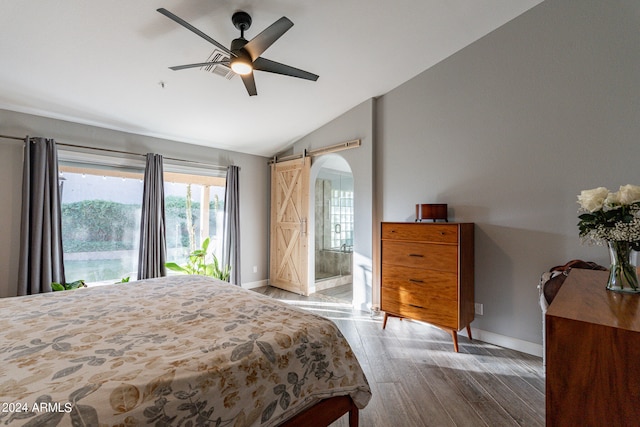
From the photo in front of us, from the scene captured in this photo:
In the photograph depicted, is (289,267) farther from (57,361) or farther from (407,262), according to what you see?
(57,361)

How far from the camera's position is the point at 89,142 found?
11.3 feet

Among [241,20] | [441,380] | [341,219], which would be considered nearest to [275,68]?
[241,20]

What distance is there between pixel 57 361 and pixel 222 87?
113 inches

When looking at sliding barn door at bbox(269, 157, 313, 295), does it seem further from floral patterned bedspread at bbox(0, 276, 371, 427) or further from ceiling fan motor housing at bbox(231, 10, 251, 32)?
floral patterned bedspread at bbox(0, 276, 371, 427)

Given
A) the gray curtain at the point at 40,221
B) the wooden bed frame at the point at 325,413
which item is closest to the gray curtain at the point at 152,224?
the gray curtain at the point at 40,221

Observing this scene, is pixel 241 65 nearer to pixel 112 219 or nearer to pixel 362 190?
pixel 362 190

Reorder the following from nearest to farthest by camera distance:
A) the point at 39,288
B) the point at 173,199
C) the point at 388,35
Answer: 1. the point at 388,35
2. the point at 39,288
3. the point at 173,199

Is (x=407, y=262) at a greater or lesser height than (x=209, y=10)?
lesser

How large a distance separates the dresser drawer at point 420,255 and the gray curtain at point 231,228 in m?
2.59

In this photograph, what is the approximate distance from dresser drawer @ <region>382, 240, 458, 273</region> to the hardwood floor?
0.81 meters

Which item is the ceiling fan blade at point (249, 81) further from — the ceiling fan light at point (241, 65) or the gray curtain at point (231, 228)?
the gray curtain at point (231, 228)

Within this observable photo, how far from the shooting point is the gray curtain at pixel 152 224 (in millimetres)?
3688

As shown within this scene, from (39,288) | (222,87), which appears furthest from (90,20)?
(39,288)

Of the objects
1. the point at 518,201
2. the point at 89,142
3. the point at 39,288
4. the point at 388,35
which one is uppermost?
the point at 388,35
